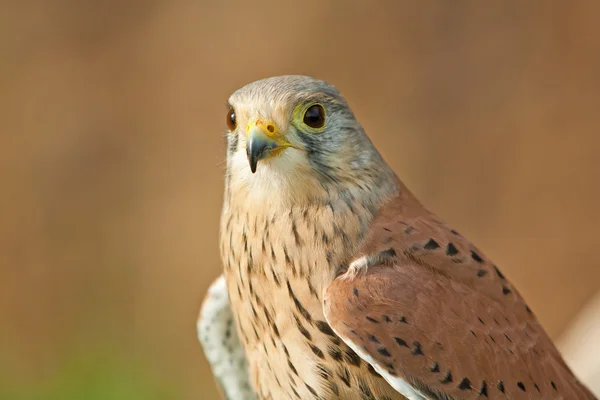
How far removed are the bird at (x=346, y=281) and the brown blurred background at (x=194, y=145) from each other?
277 cm

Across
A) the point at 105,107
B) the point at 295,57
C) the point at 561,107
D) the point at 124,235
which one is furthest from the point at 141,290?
the point at 561,107

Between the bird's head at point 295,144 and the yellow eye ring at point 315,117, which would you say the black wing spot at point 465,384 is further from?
the yellow eye ring at point 315,117

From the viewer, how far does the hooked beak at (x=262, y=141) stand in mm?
2383

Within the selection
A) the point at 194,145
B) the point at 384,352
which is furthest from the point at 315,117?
the point at 194,145

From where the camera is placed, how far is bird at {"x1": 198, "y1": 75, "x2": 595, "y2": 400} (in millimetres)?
2322

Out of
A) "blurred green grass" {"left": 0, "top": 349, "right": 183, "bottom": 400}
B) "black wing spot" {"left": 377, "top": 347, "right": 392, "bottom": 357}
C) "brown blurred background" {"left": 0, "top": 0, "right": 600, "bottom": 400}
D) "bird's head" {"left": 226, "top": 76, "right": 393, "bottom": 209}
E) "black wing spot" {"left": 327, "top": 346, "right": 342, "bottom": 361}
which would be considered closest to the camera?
"black wing spot" {"left": 377, "top": 347, "right": 392, "bottom": 357}

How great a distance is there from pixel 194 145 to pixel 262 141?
12.5 ft

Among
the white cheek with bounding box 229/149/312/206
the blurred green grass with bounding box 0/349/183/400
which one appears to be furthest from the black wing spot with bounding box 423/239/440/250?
the blurred green grass with bounding box 0/349/183/400

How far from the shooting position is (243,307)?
2.62m

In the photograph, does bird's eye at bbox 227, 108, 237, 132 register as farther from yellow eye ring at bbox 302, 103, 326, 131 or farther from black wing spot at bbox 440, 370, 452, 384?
black wing spot at bbox 440, 370, 452, 384

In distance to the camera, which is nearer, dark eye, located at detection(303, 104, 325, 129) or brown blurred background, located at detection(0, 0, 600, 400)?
dark eye, located at detection(303, 104, 325, 129)

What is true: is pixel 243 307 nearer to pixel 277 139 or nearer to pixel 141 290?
pixel 277 139

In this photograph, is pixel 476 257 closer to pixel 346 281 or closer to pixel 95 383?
pixel 346 281

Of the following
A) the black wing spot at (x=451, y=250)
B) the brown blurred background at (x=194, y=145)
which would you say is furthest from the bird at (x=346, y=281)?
the brown blurred background at (x=194, y=145)
